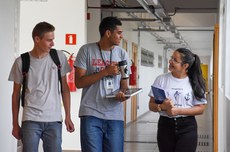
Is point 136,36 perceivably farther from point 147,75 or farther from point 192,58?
point 192,58

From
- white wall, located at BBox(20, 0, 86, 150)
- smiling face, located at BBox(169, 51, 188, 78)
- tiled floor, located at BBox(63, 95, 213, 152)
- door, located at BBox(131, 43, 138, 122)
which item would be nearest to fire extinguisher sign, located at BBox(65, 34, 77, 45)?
white wall, located at BBox(20, 0, 86, 150)

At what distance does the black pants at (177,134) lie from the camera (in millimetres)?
3867

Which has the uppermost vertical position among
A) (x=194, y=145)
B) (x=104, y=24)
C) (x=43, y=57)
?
(x=104, y=24)

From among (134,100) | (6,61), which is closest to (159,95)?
(6,61)

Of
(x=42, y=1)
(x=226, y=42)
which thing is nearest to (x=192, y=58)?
(x=226, y=42)

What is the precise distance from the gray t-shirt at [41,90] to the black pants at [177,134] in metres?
0.88

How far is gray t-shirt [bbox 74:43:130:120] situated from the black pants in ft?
1.42

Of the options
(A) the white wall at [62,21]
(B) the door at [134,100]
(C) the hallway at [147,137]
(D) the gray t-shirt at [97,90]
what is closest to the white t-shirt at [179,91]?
(D) the gray t-shirt at [97,90]

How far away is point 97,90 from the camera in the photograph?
12.0ft

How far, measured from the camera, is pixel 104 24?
370cm

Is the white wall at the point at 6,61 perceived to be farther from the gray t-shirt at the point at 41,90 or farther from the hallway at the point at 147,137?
the hallway at the point at 147,137

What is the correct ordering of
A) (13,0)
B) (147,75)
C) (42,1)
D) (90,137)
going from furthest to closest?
(147,75)
(42,1)
(13,0)
(90,137)

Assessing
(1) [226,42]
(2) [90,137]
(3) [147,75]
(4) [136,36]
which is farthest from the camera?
(3) [147,75]

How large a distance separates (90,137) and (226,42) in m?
2.85
